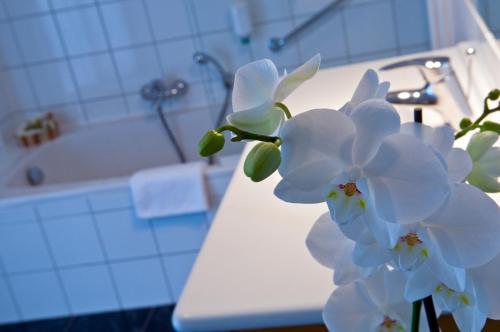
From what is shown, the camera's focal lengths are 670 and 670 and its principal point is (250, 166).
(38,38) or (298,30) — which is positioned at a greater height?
(38,38)

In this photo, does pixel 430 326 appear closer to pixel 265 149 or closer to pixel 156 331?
pixel 265 149

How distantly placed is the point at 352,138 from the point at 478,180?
0.09 m

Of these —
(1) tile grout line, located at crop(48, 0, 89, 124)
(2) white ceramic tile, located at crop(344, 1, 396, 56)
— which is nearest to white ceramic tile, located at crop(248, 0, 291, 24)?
(2) white ceramic tile, located at crop(344, 1, 396, 56)

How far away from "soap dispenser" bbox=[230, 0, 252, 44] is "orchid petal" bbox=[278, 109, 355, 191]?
8.22 feet

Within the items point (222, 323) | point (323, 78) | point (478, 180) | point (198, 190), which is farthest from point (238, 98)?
point (198, 190)

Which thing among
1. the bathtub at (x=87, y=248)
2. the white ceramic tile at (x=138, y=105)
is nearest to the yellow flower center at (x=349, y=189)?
the bathtub at (x=87, y=248)

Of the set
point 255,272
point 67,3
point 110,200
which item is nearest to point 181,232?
point 110,200

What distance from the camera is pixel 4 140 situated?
308 cm

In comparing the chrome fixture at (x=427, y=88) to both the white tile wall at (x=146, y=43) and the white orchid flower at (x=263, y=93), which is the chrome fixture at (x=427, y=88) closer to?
the white orchid flower at (x=263, y=93)

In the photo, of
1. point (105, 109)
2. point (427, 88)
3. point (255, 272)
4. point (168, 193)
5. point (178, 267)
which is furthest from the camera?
point (105, 109)

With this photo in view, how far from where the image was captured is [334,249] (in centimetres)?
46

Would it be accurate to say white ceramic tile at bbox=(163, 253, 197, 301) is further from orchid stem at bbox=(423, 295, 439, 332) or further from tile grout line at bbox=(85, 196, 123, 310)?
orchid stem at bbox=(423, 295, 439, 332)

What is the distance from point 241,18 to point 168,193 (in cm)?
90

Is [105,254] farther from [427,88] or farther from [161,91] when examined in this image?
[427,88]
